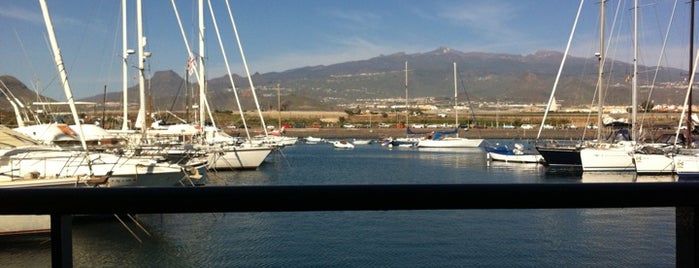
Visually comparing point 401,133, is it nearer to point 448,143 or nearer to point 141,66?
point 448,143

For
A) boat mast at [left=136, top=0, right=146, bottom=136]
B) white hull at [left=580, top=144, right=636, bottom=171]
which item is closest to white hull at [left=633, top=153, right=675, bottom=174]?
white hull at [left=580, top=144, right=636, bottom=171]

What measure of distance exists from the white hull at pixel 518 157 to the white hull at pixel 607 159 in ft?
23.7

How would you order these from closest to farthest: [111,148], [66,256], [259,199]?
[259,199], [66,256], [111,148]

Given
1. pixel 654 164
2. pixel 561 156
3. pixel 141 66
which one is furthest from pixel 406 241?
pixel 561 156

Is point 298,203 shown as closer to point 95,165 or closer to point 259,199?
point 259,199

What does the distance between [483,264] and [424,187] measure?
3.03 ft

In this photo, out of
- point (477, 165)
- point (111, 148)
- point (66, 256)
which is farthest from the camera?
point (477, 165)

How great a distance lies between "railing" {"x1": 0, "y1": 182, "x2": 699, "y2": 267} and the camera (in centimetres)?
187

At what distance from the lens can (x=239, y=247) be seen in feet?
11.9

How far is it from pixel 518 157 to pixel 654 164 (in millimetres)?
14835

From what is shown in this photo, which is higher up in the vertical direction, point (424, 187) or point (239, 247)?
point (424, 187)

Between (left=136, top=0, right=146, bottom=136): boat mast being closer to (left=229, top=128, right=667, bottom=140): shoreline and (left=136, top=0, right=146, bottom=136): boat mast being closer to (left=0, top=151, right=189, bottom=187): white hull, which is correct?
(left=0, top=151, right=189, bottom=187): white hull

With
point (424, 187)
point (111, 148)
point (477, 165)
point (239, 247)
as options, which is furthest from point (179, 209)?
point (477, 165)

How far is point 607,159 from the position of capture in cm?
3697
